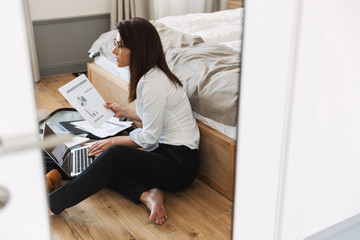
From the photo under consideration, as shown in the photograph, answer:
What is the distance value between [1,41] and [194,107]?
95 cm

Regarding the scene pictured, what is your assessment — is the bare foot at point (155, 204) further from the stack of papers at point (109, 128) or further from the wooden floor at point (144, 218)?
the stack of papers at point (109, 128)

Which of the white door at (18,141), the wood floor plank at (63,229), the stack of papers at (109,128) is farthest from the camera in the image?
the stack of papers at (109,128)

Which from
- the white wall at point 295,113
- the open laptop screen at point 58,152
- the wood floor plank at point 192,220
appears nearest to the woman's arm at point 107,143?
the open laptop screen at point 58,152

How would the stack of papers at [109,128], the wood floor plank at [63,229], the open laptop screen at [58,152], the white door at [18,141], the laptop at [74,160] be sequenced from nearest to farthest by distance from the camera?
1. the white door at [18,141]
2. the open laptop screen at [58,152]
3. the wood floor plank at [63,229]
4. the laptop at [74,160]
5. the stack of papers at [109,128]

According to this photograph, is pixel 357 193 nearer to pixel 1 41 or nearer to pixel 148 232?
pixel 148 232

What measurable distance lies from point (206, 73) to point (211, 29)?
0.26 meters

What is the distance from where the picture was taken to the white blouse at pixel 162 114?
1380 millimetres

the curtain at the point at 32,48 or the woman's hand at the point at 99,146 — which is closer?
the curtain at the point at 32,48

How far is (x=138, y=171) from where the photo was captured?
1402 millimetres

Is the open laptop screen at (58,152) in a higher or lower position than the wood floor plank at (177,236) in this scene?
higher

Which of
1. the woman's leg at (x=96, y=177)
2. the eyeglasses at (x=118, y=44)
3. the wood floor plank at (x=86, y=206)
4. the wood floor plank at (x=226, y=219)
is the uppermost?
the eyeglasses at (x=118, y=44)

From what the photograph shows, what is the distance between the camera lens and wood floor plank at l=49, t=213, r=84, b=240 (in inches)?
35.3

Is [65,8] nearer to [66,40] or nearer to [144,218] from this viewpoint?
[66,40]

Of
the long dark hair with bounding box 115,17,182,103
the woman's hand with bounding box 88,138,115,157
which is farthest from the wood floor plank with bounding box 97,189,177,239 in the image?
the long dark hair with bounding box 115,17,182,103
